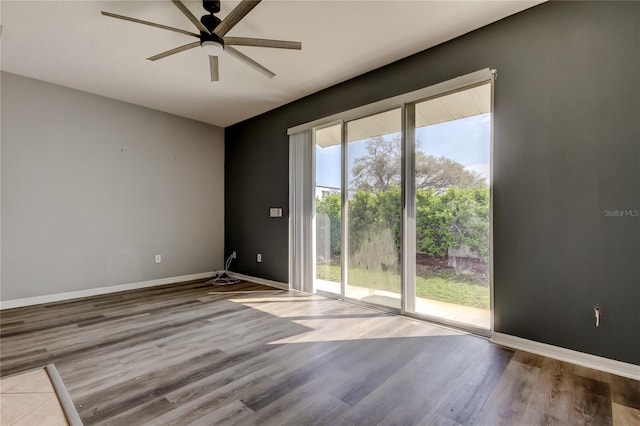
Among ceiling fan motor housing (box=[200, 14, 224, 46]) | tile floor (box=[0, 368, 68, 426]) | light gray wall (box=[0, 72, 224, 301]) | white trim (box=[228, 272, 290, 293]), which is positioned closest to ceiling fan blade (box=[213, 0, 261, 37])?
ceiling fan motor housing (box=[200, 14, 224, 46])

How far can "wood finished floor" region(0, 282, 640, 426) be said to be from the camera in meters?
1.65

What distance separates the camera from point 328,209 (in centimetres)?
417

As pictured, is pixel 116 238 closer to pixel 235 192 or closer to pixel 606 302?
pixel 235 192

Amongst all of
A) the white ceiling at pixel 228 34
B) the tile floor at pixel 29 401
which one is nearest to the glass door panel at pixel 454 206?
the white ceiling at pixel 228 34

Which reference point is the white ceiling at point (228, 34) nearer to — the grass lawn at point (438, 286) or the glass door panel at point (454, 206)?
the glass door panel at point (454, 206)

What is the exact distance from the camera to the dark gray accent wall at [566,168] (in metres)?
A: 2.07

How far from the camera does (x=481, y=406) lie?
1707 mm

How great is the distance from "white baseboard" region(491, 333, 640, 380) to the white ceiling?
111 inches

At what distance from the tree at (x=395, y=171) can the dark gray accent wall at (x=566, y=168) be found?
14.2 inches

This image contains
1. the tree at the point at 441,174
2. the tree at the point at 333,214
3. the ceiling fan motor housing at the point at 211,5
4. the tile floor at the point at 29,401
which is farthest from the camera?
the tree at the point at 333,214

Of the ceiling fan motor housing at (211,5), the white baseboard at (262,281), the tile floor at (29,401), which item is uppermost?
the ceiling fan motor housing at (211,5)

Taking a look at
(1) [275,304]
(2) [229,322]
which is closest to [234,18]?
(2) [229,322]

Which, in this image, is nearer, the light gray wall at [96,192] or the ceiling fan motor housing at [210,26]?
the ceiling fan motor housing at [210,26]

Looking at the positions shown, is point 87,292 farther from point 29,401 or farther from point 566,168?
point 566,168
